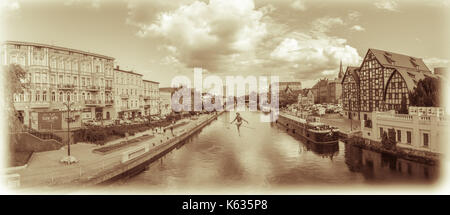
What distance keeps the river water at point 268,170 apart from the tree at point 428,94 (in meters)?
6.00

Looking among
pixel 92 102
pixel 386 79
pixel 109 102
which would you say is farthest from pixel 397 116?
pixel 92 102

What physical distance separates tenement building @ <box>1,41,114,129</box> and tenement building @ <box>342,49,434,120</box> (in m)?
29.1

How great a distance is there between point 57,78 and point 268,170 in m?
17.2

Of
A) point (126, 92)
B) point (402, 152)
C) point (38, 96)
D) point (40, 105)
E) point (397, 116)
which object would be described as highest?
point (126, 92)

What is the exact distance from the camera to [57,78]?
1823 cm

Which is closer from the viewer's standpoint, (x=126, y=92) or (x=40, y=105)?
(x=40, y=105)

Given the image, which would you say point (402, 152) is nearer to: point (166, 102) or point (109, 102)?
point (109, 102)

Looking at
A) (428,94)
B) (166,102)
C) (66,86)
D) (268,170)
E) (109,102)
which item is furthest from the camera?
(166,102)

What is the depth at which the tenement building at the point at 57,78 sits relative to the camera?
1706cm

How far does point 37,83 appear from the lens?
58.4ft

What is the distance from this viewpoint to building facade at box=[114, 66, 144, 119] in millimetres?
21422

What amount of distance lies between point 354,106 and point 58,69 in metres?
39.4

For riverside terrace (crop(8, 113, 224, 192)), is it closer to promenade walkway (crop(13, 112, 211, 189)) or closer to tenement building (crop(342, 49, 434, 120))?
promenade walkway (crop(13, 112, 211, 189))

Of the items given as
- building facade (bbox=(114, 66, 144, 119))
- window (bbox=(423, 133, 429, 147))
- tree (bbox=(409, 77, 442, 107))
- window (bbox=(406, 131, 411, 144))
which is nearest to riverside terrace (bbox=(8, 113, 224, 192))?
building facade (bbox=(114, 66, 144, 119))
